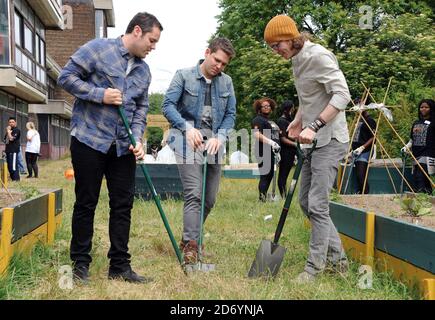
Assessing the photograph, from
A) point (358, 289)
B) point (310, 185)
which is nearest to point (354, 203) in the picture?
point (310, 185)

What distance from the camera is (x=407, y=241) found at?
139 inches

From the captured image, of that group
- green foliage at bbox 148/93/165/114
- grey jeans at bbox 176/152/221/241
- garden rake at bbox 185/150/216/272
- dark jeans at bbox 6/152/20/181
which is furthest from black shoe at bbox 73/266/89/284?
green foliage at bbox 148/93/165/114

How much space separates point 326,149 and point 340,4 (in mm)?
22401

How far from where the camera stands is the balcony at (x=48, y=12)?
24.3m

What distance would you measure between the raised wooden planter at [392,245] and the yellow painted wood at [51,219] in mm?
2452

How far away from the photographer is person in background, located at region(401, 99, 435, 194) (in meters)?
8.63

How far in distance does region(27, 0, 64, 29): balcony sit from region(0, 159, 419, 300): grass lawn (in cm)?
1983

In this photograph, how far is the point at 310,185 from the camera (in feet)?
13.5

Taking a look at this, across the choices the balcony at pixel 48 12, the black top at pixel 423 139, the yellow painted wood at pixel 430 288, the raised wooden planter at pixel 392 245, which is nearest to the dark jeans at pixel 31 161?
the black top at pixel 423 139

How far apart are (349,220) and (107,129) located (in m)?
2.08

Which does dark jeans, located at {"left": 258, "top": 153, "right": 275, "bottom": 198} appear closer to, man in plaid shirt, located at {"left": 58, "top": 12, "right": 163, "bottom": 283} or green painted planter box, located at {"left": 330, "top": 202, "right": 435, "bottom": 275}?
green painted planter box, located at {"left": 330, "top": 202, "right": 435, "bottom": 275}

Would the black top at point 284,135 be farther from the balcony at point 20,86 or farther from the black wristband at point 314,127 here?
the balcony at point 20,86

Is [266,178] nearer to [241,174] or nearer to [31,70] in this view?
[241,174]

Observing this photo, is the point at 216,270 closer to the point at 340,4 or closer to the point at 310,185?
the point at 310,185
